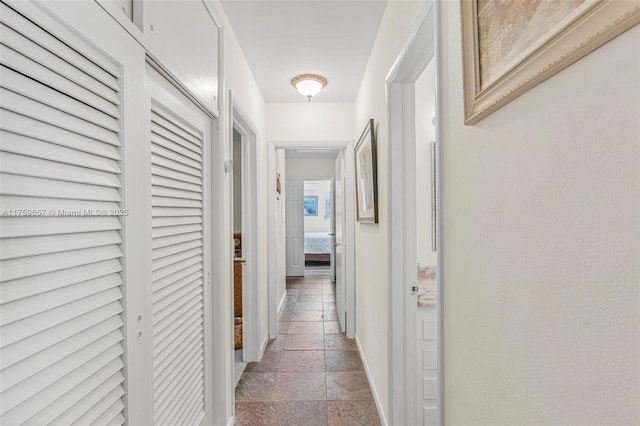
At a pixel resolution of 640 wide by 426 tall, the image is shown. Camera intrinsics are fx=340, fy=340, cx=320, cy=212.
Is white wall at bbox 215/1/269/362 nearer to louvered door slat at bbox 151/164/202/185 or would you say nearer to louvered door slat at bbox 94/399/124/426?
louvered door slat at bbox 151/164/202/185

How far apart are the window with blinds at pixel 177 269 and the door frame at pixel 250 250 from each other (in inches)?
51.7

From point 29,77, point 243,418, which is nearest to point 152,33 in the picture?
point 29,77

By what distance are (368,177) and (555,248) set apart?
1.92 meters

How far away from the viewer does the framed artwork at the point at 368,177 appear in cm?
228

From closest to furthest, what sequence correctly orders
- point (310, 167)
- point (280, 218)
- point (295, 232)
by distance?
point (280, 218), point (310, 167), point (295, 232)

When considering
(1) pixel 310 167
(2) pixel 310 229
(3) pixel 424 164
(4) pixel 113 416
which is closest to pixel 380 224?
(3) pixel 424 164

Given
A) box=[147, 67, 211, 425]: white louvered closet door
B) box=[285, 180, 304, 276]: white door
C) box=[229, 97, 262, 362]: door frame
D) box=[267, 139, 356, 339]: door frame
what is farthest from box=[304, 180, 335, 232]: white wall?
box=[147, 67, 211, 425]: white louvered closet door

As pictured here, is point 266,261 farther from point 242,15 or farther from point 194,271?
point 242,15

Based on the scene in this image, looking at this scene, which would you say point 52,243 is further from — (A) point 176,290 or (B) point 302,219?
(B) point 302,219

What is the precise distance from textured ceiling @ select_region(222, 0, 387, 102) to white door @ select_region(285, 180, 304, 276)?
3796 mm

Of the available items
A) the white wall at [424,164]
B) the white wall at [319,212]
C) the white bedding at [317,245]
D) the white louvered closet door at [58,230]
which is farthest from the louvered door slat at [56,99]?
the white wall at [319,212]

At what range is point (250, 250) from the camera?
298cm

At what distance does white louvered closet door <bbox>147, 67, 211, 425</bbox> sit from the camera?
3.95ft

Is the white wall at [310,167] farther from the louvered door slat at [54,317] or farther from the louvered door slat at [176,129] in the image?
the louvered door slat at [54,317]
